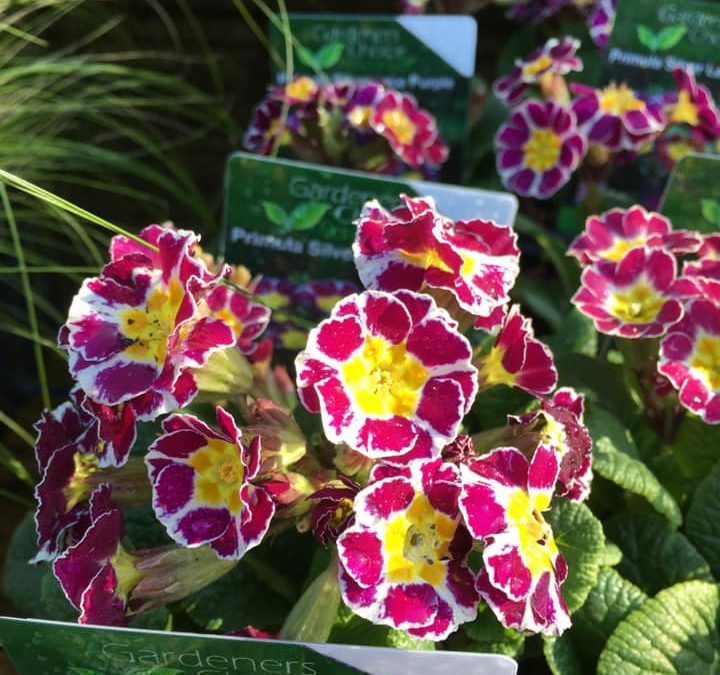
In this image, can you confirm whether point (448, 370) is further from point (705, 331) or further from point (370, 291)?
point (705, 331)

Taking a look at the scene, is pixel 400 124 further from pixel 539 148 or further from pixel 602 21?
pixel 602 21

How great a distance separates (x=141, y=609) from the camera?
956mm

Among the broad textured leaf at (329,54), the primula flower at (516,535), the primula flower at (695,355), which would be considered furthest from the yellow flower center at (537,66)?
the primula flower at (516,535)

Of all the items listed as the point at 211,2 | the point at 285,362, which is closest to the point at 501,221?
the point at 285,362

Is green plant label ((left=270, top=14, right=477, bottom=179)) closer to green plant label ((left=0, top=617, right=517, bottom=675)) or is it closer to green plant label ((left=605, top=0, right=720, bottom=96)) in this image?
green plant label ((left=605, top=0, right=720, bottom=96))

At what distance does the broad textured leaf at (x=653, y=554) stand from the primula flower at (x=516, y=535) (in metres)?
0.36

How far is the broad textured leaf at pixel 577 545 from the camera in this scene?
1054 millimetres

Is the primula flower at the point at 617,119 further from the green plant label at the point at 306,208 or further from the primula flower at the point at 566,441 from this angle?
the primula flower at the point at 566,441

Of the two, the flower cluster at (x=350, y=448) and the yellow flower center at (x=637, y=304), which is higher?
the flower cluster at (x=350, y=448)

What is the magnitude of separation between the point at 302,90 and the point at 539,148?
44 centimetres

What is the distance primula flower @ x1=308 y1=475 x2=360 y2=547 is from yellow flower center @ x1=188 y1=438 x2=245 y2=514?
0.07m

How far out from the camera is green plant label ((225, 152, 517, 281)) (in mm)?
1270

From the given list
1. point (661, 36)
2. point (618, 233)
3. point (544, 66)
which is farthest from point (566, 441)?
point (661, 36)

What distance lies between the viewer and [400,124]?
1702 mm
